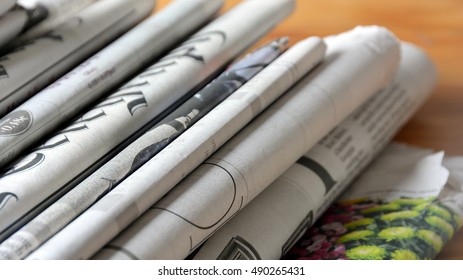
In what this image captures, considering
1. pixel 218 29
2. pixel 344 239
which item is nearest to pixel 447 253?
pixel 344 239

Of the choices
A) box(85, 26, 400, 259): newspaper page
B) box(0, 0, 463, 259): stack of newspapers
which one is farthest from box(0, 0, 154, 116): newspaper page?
box(85, 26, 400, 259): newspaper page

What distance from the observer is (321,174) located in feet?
1.52

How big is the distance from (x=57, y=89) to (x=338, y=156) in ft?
0.56

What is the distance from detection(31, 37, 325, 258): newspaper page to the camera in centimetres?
33

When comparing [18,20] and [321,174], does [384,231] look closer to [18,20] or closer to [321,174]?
[321,174]

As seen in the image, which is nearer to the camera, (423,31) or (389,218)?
(389,218)

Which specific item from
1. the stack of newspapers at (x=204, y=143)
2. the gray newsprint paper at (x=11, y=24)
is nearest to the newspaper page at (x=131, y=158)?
the stack of newspapers at (x=204, y=143)

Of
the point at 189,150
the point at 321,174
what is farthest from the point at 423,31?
the point at 189,150

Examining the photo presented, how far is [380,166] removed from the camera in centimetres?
52

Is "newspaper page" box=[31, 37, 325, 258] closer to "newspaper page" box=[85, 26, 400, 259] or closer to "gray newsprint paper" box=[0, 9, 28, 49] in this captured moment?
"newspaper page" box=[85, 26, 400, 259]

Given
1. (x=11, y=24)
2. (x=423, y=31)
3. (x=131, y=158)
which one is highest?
(x=423, y=31)

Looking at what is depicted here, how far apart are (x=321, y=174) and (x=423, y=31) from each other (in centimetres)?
27

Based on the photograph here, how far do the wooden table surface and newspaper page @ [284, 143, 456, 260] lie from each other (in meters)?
0.05

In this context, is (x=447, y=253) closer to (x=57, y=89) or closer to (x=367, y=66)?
(x=367, y=66)
